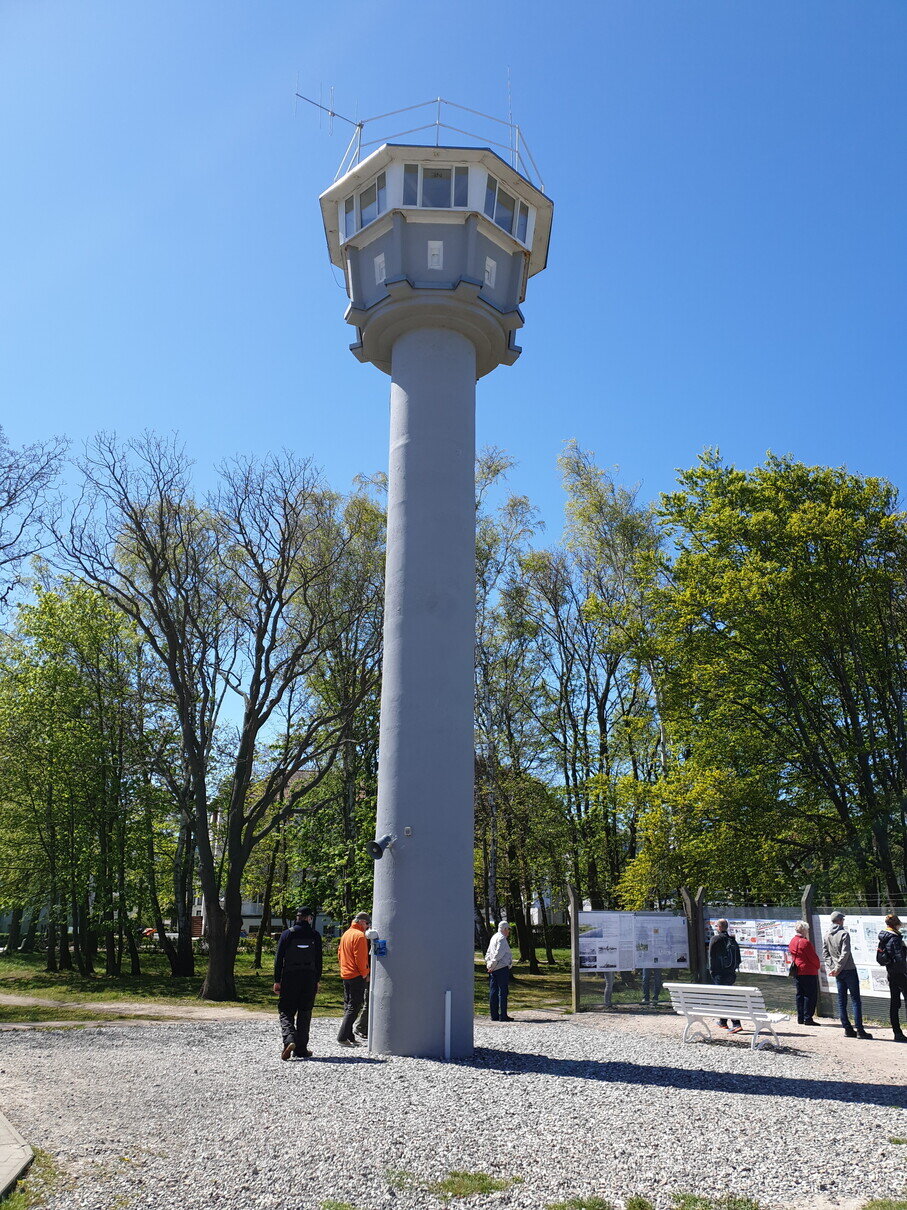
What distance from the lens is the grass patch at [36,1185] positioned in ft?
17.8

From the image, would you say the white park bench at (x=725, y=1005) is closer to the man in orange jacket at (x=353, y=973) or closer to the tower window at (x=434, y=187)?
the man in orange jacket at (x=353, y=973)

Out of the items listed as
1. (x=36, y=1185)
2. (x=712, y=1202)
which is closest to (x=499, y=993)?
(x=712, y=1202)

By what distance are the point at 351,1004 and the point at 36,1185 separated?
7102mm

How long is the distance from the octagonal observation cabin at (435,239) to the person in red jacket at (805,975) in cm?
1117

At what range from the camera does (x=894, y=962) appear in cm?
1349

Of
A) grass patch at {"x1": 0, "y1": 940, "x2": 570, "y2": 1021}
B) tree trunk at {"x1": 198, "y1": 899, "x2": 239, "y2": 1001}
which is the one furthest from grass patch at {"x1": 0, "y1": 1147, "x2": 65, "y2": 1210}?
tree trunk at {"x1": 198, "y1": 899, "x2": 239, "y2": 1001}

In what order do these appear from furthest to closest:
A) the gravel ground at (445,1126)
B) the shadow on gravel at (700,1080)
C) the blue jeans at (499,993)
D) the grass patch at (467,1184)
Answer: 1. the blue jeans at (499,993)
2. the shadow on gravel at (700,1080)
3. the gravel ground at (445,1126)
4. the grass patch at (467,1184)

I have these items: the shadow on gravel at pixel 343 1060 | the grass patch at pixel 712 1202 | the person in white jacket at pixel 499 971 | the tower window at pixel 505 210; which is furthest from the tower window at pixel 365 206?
the grass patch at pixel 712 1202

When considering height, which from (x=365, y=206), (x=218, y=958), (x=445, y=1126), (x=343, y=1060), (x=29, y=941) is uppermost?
(x=365, y=206)

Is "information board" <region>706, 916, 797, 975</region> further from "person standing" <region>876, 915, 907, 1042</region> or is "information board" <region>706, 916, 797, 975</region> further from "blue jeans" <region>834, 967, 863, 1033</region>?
"person standing" <region>876, 915, 907, 1042</region>

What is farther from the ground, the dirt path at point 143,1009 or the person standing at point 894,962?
the person standing at point 894,962

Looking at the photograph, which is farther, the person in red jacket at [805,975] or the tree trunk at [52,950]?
the tree trunk at [52,950]

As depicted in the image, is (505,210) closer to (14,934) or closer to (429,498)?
(429,498)

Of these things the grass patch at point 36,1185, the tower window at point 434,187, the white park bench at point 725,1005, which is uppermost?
the tower window at point 434,187
